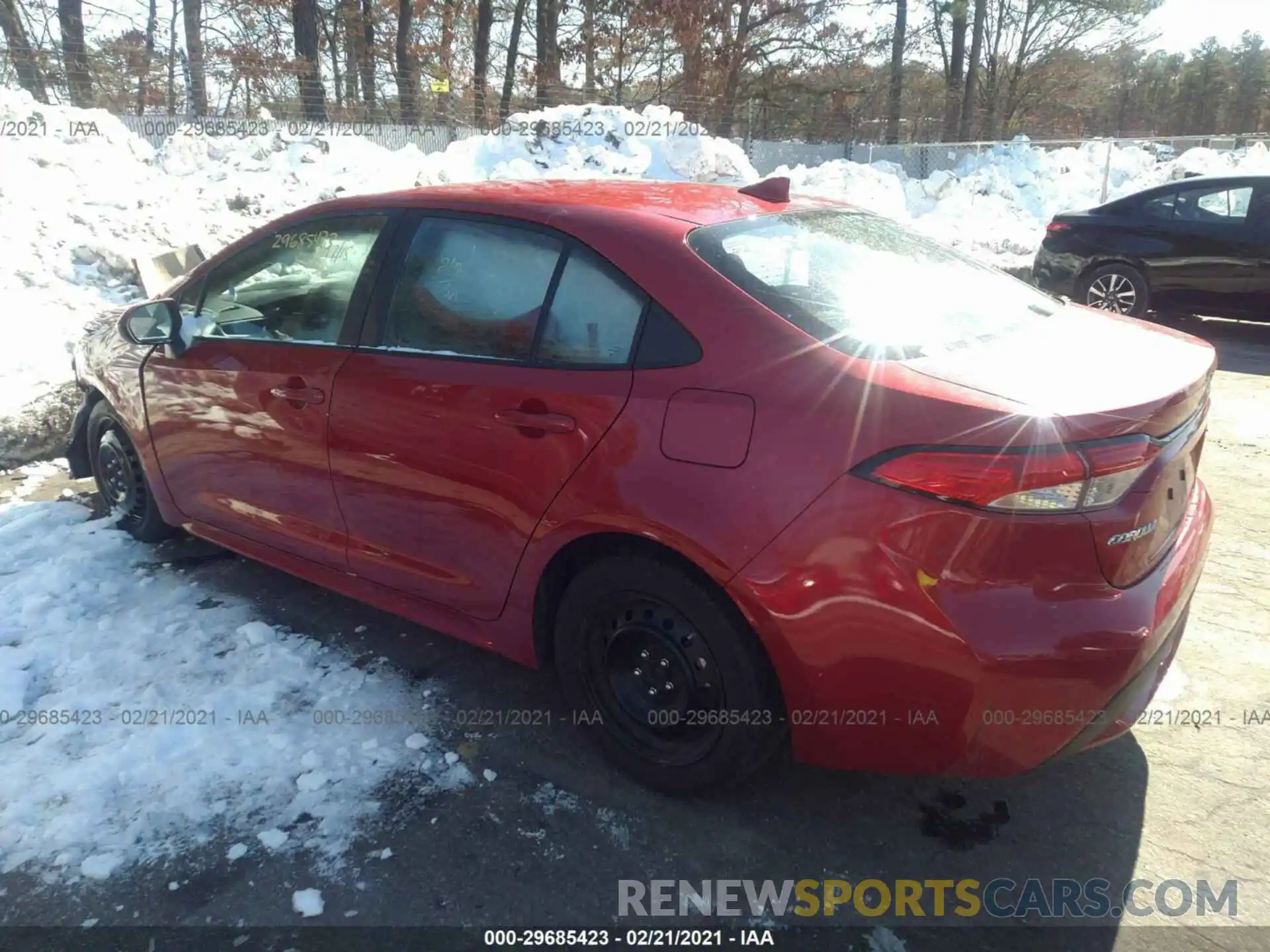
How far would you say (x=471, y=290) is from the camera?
294 centimetres

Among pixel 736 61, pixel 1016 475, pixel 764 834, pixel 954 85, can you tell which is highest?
pixel 736 61


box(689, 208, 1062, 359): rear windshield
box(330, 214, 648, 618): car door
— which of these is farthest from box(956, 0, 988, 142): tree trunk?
box(330, 214, 648, 618): car door

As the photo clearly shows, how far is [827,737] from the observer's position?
2332 millimetres

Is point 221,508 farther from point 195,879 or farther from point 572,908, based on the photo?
point 572,908

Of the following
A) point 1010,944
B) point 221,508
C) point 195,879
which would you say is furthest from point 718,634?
point 221,508

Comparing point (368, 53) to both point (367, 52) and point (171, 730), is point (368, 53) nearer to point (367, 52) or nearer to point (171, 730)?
point (367, 52)

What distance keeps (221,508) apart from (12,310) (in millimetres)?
5191

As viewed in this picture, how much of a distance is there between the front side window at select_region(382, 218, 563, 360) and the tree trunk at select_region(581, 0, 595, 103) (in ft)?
86.3

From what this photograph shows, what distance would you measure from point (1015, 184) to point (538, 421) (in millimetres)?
19346

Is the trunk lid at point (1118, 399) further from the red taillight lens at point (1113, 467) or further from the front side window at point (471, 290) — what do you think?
the front side window at point (471, 290)

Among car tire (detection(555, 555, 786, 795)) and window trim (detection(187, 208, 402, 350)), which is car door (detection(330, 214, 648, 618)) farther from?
car tire (detection(555, 555, 786, 795))

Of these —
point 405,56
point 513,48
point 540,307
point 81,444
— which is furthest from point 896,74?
point 540,307

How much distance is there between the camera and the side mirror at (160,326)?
146 inches

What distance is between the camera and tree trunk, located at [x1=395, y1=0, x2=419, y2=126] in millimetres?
23250
